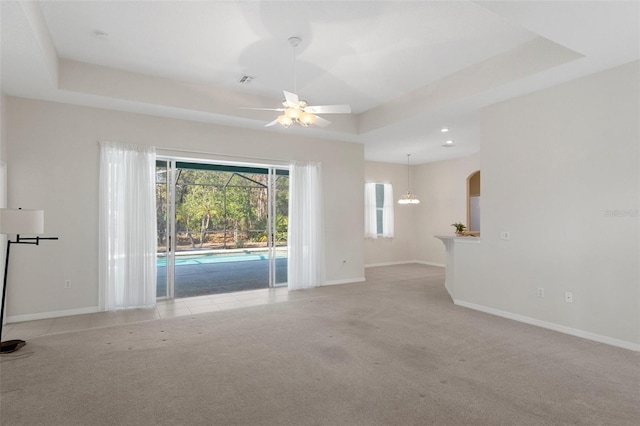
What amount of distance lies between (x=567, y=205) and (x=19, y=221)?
18.8 feet

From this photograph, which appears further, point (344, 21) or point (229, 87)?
point (229, 87)

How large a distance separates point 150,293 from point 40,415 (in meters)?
3.02

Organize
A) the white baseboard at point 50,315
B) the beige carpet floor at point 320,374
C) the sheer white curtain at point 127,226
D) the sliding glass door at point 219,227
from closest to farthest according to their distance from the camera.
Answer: the beige carpet floor at point 320,374
the white baseboard at point 50,315
the sheer white curtain at point 127,226
the sliding glass door at point 219,227

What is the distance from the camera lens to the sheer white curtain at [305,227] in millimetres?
6566

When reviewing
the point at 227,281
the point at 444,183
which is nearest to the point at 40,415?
the point at 227,281

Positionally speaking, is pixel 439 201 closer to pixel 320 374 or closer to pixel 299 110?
pixel 299 110

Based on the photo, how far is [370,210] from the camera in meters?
9.66

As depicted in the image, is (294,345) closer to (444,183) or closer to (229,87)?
(229,87)

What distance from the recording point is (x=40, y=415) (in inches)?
94.3

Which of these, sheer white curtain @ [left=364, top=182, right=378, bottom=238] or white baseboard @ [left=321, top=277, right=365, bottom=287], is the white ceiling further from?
sheer white curtain @ [left=364, top=182, right=378, bottom=238]

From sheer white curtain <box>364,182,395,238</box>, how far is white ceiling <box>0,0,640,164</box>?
12.3 feet

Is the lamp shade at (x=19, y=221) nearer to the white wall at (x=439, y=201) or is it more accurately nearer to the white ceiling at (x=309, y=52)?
the white ceiling at (x=309, y=52)

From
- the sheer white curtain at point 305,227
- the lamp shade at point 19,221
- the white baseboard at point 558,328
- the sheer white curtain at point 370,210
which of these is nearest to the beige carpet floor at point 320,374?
the white baseboard at point 558,328

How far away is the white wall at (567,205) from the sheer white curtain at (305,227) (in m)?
2.90
